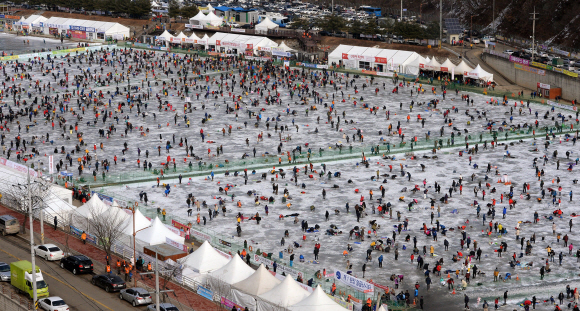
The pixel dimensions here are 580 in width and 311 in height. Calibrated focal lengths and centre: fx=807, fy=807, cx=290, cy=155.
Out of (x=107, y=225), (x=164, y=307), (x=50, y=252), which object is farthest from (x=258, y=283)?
(x=50, y=252)

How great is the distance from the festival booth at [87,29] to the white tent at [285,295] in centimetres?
9462

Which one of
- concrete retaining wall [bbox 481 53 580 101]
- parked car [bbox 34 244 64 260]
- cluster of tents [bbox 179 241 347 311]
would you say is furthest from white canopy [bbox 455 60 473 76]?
parked car [bbox 34 244 64 260]

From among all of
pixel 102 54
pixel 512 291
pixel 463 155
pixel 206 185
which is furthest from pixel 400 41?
pixel 512 291

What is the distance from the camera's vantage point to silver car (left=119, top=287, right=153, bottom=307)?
114 ft

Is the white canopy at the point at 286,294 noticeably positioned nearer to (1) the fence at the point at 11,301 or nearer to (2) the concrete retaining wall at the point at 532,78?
(1) the fence at the point at 11,301

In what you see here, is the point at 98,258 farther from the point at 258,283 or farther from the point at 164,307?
the point at 258,283

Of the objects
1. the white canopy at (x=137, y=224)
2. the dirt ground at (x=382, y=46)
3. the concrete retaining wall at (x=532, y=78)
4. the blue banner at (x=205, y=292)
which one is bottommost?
the blue banner at (x=205, y=292)

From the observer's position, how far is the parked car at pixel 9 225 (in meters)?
44.4

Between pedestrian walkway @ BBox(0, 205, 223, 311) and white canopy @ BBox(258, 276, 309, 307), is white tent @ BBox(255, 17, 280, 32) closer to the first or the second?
pedestrian walkway @ BBox(0, 205, 223, 311)

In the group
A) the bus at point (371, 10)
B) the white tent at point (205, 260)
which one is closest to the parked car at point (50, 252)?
the white tent at point (205, 260)

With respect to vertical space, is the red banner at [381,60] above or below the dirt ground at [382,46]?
below

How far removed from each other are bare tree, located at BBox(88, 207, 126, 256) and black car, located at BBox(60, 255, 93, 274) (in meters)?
1.28

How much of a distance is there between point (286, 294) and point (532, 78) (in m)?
58.7

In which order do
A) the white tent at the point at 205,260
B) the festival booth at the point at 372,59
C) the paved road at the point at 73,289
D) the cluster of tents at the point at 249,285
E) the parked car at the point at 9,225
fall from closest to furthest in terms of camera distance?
the cluster of tents at the point at 249,285 < the paved road at the point at 73,289 < the white tent at the point at 205,260 < the parked car at the point at 9,225 < the festival booth at the point at 372,59
